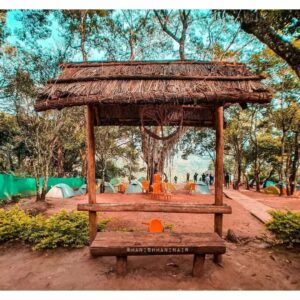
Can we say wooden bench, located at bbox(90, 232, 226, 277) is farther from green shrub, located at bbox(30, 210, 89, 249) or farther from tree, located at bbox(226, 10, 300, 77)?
tree, located at bbox(226, 10, 300, 77)

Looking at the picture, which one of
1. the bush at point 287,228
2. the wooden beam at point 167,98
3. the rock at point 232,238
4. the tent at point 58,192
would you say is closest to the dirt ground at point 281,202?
the bush at point 287,228

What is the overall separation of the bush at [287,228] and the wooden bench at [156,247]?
184 cm

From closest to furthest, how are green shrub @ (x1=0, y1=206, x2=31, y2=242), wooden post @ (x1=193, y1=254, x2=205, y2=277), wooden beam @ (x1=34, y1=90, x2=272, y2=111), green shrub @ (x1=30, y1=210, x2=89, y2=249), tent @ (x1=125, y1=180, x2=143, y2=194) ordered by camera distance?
wooden post @ (x1=193, y1=254, x2=205, y2=277) < wooden beam @ (x1=34, y1=90, x2=272, y2=111) < green shrub @ (x1=30, y1=210, x2=89, y2=249) < green shrub @ (x1=0, y1=206, x2=31, y2=242) < tent @ (x1=125, y1=180, x2=143, y2=194)

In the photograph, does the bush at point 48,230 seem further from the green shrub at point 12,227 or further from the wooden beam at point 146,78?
the wooden beam at point 146,78

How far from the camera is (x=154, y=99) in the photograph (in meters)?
3.79

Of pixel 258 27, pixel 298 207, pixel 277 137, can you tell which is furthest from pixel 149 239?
pixel 277 137

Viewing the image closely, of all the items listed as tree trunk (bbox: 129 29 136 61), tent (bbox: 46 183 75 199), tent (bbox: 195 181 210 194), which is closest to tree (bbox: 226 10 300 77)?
tree trunk (bbox: 129 29 136 61)

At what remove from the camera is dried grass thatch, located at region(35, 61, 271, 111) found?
3803 mm

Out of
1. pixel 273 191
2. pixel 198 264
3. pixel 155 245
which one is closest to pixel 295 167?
pixel 273 191

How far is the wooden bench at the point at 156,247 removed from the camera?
137 inches

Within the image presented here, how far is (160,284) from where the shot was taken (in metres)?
3.40

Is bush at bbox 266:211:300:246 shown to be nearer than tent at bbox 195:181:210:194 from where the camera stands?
Yes

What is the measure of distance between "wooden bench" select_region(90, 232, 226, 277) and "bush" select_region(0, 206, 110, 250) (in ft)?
4.09
